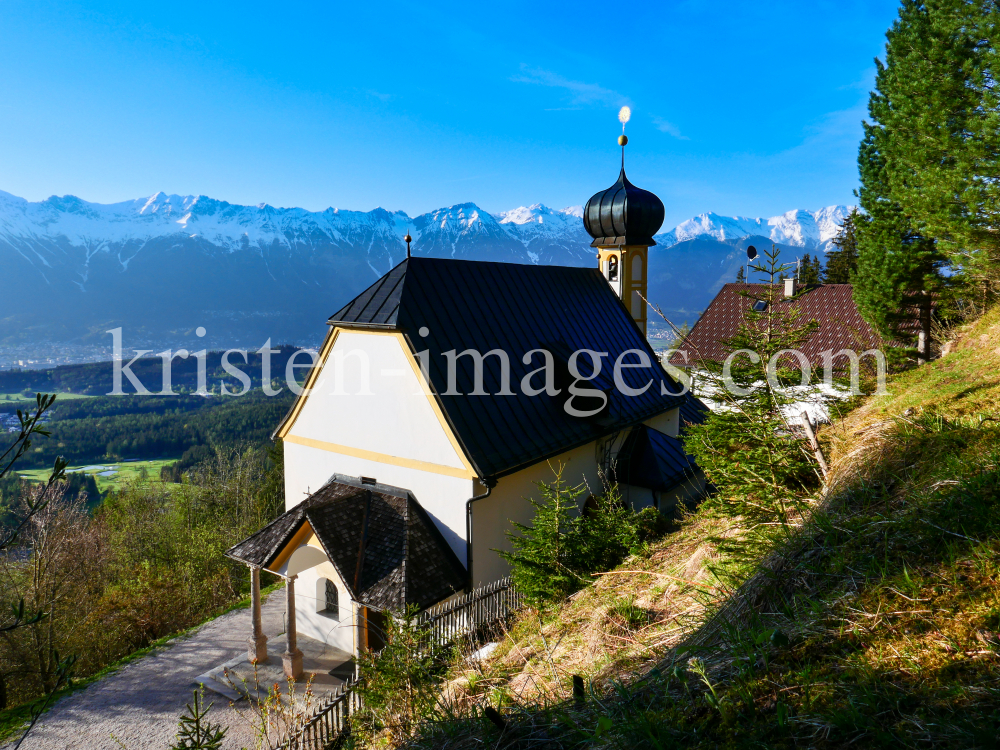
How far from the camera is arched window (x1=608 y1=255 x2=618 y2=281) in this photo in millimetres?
20062

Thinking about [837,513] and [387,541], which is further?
[387,541]

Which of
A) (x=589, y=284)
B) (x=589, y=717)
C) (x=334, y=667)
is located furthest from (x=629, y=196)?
(x=589, y=717)

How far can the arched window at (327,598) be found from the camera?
11.4 meters

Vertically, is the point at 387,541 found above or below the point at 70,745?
above

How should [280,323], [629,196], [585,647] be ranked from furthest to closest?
[280,323]
[629,196]
[585,647]

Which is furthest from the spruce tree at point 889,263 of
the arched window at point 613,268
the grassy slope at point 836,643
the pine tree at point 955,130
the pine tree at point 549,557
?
the grassy slope at point 836,643

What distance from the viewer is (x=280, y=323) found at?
192 metres

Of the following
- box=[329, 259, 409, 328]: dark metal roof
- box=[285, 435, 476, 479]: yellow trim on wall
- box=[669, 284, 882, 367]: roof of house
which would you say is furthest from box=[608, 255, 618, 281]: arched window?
box=[285, 435, 476, 479]: yellow trim on wall

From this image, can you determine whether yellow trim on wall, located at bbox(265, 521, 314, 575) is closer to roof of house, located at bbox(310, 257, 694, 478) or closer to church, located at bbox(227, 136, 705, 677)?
church, located at bbox(227, 136, 705, 677)

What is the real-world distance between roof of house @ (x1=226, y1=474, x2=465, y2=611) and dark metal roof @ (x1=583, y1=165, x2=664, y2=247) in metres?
12.8

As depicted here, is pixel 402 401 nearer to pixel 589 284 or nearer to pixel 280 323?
pixel 589 284

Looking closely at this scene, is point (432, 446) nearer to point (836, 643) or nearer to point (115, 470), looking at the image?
point (836, 643)

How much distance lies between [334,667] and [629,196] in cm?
1632

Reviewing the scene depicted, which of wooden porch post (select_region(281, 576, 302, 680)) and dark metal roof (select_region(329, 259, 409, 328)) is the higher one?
dark metal roof (select_region(329, 259, 409, 328))
